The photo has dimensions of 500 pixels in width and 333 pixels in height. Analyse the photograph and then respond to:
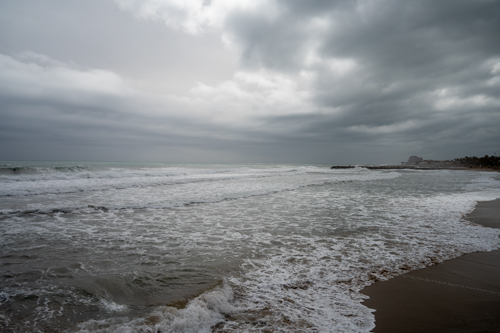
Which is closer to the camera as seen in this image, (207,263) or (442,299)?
(442,299)

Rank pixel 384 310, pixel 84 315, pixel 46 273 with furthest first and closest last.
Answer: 1. pixel 46 273
2. pixel 384 310
3. pixel 84 315

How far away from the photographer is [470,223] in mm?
8195

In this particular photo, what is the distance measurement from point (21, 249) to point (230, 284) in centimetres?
484

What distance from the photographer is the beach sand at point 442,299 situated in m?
2.99

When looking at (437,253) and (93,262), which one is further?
(437,253)

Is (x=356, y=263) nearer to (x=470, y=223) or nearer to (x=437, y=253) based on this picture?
(x=437, y=253)

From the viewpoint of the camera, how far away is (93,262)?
4.69m

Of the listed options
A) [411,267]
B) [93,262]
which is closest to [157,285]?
[93,262]

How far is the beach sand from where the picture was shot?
2986 millimetres

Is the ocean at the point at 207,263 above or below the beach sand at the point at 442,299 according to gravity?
above

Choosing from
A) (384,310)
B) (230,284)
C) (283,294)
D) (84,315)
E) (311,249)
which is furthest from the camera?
(311,249)

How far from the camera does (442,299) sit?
3607 mm

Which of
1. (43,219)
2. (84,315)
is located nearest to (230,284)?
(84,315)

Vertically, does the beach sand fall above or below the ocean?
below
